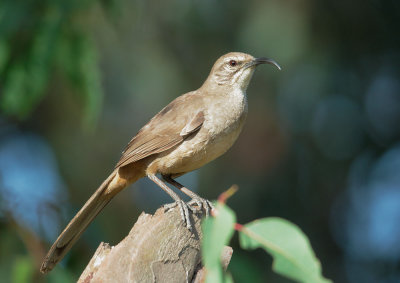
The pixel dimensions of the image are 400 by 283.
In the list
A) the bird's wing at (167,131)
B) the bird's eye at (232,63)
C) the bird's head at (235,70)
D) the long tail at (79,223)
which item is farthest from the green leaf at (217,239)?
the bird's eye at (232,63)

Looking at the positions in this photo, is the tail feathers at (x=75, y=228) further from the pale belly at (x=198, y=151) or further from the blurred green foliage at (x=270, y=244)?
the blurred green foliage at (x=270, y=244)

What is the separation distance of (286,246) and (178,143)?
2.40 m

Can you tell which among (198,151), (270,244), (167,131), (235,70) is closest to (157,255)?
(270,244)

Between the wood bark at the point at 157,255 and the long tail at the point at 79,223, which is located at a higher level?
the wood bark at the point at 157,255

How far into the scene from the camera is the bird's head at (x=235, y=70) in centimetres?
485

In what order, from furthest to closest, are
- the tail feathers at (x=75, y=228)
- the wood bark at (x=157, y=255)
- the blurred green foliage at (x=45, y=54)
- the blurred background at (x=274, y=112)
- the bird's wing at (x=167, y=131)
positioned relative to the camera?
the blurred background at (x=274, y=112) < the bird's wing at (x=167, y=131) < the blurred green foliage at (x=45, y=54) < the tail feathers at (x=75, y=228) < the wood bark at (x=157, y=255)

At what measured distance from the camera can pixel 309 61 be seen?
337 inches

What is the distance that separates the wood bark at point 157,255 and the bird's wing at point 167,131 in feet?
4.91

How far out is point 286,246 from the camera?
6.72 feet

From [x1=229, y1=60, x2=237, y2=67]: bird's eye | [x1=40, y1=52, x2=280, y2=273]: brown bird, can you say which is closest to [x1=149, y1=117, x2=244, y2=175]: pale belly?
[x1=40, y1=52, x2=280, y2=273]: brown bird

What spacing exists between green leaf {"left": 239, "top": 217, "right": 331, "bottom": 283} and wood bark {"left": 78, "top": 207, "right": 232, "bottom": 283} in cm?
68

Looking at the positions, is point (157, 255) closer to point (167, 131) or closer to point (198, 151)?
point (198, 151)

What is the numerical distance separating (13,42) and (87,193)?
483cm

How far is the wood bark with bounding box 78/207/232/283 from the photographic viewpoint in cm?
267
